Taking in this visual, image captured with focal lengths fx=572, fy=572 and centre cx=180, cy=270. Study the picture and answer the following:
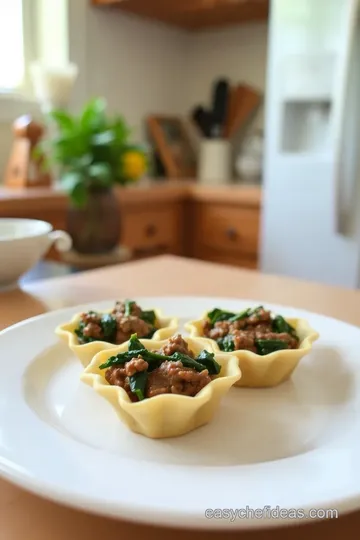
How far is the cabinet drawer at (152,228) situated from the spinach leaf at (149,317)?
1.48 m

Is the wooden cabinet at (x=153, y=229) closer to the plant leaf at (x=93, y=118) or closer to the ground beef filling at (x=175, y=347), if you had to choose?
the plant leaf at (x=93, y=118)

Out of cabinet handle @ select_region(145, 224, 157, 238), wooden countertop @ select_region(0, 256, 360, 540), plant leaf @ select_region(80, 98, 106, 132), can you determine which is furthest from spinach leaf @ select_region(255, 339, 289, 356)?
cabinet handle @ select_region(145, 224, 157, 238)

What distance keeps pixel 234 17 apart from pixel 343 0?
2.89 ft

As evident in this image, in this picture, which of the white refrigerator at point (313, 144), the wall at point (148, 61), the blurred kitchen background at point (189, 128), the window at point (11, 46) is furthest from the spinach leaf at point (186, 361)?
the window at point (11, 46)

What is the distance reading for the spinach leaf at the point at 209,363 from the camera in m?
0.61

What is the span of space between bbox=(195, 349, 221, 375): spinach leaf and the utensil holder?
227 centimetres

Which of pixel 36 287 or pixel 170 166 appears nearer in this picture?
pixel 36 287

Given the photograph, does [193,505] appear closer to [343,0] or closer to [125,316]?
[125,316]

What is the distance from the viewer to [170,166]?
9.73ft

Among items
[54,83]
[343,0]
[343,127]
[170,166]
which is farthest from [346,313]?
[170,166]

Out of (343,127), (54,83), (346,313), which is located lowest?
(346,313)

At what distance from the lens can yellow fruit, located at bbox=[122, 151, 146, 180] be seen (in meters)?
1.60

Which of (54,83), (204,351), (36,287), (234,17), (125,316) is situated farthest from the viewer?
(234,17)

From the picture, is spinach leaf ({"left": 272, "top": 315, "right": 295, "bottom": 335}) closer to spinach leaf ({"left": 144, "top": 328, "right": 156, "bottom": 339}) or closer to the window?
spinach leaf ({"left": 144, "top": 328, "right": 156, "bottom": 339})
